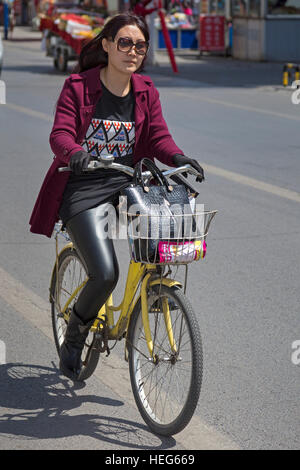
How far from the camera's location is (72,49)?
84.0 ft

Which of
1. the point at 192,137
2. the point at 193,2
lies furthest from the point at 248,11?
the point at 192,137

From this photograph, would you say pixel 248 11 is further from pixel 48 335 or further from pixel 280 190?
pixel 48 335

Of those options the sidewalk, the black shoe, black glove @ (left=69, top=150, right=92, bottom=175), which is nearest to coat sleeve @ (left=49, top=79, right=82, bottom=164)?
black glove @ (left=69, top=150, right=92, bottom=175)

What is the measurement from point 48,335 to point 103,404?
3.63 ft

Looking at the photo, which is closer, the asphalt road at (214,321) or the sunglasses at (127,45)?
the asphalt road at (214,321)

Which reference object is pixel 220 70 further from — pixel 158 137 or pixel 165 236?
pixel 165 236

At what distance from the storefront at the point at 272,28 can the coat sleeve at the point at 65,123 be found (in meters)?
25.9

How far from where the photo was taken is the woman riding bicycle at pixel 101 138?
4.40m

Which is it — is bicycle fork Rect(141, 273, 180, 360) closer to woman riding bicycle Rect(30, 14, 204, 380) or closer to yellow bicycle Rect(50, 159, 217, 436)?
yellow bicycle Rect(50, 159, 217, 436)

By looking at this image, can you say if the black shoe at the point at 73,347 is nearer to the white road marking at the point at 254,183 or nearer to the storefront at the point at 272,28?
the white road marking at the point at 254,183

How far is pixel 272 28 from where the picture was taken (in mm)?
29781

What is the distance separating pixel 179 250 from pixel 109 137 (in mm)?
783

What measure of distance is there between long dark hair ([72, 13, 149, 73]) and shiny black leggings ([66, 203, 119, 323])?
2.25ft

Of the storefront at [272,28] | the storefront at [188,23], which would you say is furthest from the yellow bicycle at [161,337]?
the storefront at [188,23]
